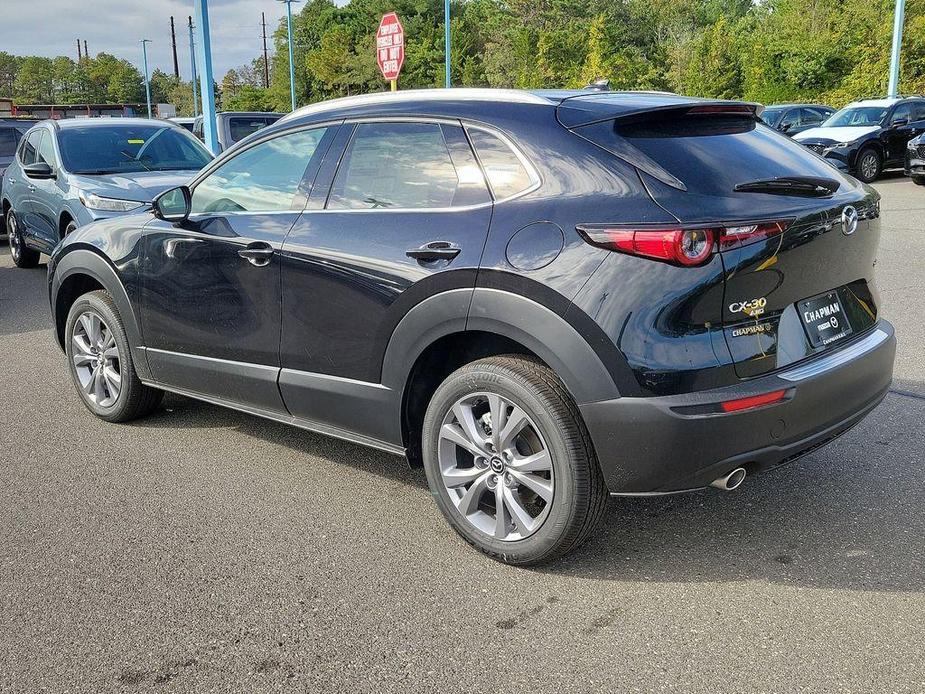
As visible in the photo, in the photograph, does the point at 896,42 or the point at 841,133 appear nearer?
the point at 841,133

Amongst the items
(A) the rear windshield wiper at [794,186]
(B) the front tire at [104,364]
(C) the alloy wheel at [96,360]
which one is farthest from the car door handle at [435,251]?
(C) the alloy wheel at [96,360]

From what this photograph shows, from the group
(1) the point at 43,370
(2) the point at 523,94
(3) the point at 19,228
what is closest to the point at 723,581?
(2) the point at 523,94

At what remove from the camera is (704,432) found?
3.07 metres

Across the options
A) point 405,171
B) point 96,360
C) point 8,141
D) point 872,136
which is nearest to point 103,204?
point 96,360

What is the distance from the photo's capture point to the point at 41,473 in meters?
4.57

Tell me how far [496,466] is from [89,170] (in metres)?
7.87

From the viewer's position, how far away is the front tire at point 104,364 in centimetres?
513

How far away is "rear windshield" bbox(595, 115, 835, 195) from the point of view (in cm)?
326

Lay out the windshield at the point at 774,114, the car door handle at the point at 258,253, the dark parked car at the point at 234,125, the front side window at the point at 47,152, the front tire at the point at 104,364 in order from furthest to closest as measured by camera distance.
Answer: the windshield at the point at 774,114, the dark parked car at the point at 234,125, the front side window at the point at 47,152, the front tire at the point at 104,364, the car door handle at the point at 258,253

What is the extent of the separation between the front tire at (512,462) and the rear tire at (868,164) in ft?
59.4

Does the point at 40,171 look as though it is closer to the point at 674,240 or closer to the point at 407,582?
the point at 407,582

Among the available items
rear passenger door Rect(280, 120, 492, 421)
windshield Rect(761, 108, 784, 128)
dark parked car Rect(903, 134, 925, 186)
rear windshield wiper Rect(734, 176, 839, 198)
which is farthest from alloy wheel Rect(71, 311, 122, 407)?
windshield Rect(761, 108, 784, 128)

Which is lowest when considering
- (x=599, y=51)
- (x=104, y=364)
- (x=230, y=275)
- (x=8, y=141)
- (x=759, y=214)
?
(x=104, y=364)

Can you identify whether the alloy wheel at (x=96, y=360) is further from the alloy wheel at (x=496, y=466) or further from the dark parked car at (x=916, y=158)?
the dark parked car at (x=916, y=158)
